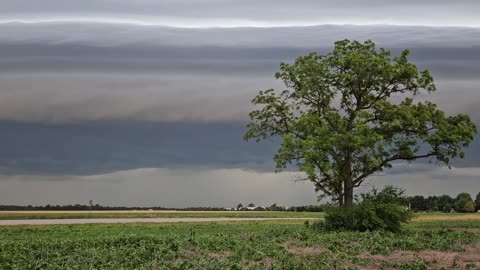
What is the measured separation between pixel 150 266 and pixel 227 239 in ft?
29.0

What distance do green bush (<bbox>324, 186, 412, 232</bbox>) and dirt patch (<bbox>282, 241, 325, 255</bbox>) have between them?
40.6ft

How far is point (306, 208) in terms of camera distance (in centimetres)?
11131

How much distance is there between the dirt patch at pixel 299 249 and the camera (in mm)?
29578

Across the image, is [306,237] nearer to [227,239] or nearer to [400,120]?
[227,239]


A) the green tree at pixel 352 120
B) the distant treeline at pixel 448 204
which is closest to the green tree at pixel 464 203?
the distant treeline at pixel 448 204

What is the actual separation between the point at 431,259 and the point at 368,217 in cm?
1499

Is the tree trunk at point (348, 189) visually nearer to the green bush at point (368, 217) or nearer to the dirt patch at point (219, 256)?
the green bush at point (368, 217)

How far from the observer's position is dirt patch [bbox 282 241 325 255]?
2958 cm

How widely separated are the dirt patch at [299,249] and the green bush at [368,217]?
487 inches

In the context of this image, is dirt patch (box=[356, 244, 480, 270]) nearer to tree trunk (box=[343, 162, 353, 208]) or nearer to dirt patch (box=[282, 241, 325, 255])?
dirt patch (box=[282, 241, 325, 255])

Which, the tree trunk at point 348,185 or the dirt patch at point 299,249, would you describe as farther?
the tree trunk at point 348,185

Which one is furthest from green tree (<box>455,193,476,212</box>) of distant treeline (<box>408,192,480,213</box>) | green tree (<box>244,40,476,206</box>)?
green tree (<box>244,40,476,206</box>)

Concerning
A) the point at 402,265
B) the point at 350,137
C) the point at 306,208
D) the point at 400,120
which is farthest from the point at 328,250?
the point at 306,208

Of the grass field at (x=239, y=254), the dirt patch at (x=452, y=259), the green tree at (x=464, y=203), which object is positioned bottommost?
the dirt patch at (x=452, y=259)
